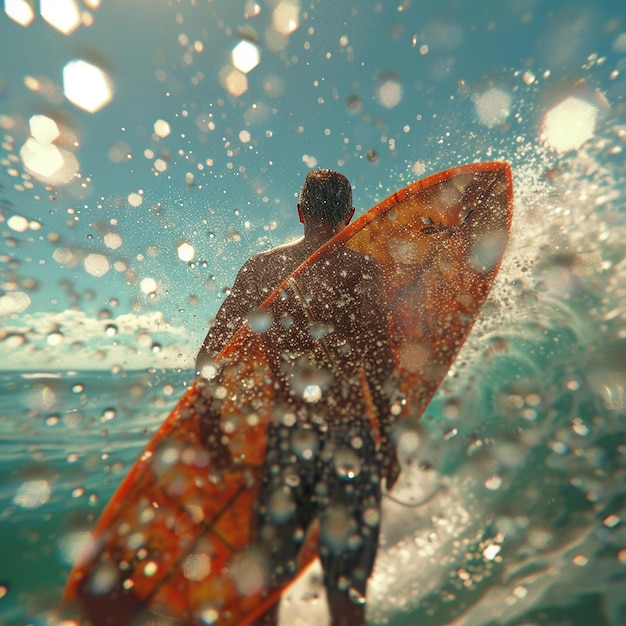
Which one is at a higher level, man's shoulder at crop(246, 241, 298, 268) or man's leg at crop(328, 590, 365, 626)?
man's shoulder at crop(246, 241, 298, 268)

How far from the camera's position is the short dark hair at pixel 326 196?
87.4 inches

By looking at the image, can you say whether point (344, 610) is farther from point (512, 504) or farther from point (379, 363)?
point (512, 504)

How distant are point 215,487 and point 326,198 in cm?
201

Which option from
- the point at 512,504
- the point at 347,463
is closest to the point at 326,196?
the point at 347,463

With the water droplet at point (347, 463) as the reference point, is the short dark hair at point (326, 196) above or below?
above

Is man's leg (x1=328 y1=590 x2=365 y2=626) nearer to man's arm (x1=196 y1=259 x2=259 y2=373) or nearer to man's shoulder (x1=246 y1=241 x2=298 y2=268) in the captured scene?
man's arm (x1=196 y1=259 x2=259 y2=373)

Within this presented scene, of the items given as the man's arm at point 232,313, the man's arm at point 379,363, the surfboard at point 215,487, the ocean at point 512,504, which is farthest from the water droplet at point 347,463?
the man's arm at point 232,313

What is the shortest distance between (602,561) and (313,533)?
6.33 feet

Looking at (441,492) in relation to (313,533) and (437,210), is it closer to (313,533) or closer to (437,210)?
(313,533)

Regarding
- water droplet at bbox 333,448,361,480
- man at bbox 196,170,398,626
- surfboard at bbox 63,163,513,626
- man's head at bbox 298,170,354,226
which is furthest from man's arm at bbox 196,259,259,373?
water droplet at bbox 333,448,361,480

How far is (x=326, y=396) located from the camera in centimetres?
178

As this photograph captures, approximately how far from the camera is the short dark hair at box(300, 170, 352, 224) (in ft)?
7.29

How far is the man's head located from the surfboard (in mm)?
186

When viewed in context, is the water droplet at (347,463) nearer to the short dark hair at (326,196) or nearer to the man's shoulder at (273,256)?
the man's shoulder at (273,256)
